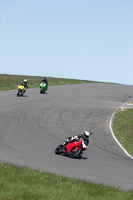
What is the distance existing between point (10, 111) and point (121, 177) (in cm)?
1566

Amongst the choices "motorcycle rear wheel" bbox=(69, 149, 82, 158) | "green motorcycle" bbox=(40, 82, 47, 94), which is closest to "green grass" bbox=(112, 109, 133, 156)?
"motorcycle rear wheel" bbox=(69, 149, 82, 158)

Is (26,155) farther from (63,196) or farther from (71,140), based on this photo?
(63,196)

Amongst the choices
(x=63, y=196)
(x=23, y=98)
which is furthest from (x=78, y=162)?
(x=23, y=98)

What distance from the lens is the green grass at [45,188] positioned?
28.2 feet

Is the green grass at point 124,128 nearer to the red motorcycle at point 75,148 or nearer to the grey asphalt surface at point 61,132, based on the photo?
the grey asphalt surface at point 61,132

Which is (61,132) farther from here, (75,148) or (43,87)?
(43,87)

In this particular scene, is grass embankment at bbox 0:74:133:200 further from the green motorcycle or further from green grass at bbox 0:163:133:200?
the green motorcycle

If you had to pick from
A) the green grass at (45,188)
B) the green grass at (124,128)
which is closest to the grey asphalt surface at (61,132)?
the green grass at (124,128)

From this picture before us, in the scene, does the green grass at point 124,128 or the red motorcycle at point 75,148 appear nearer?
the red motorcycle at point 75,148

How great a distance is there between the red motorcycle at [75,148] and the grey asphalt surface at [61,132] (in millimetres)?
348

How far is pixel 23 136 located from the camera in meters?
19.7

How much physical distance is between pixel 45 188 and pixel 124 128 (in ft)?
53.2

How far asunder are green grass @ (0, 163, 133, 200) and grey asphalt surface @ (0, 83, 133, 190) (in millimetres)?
1151

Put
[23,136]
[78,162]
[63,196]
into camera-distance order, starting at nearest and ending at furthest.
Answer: [63,196]
[78,162]
[23,136]
